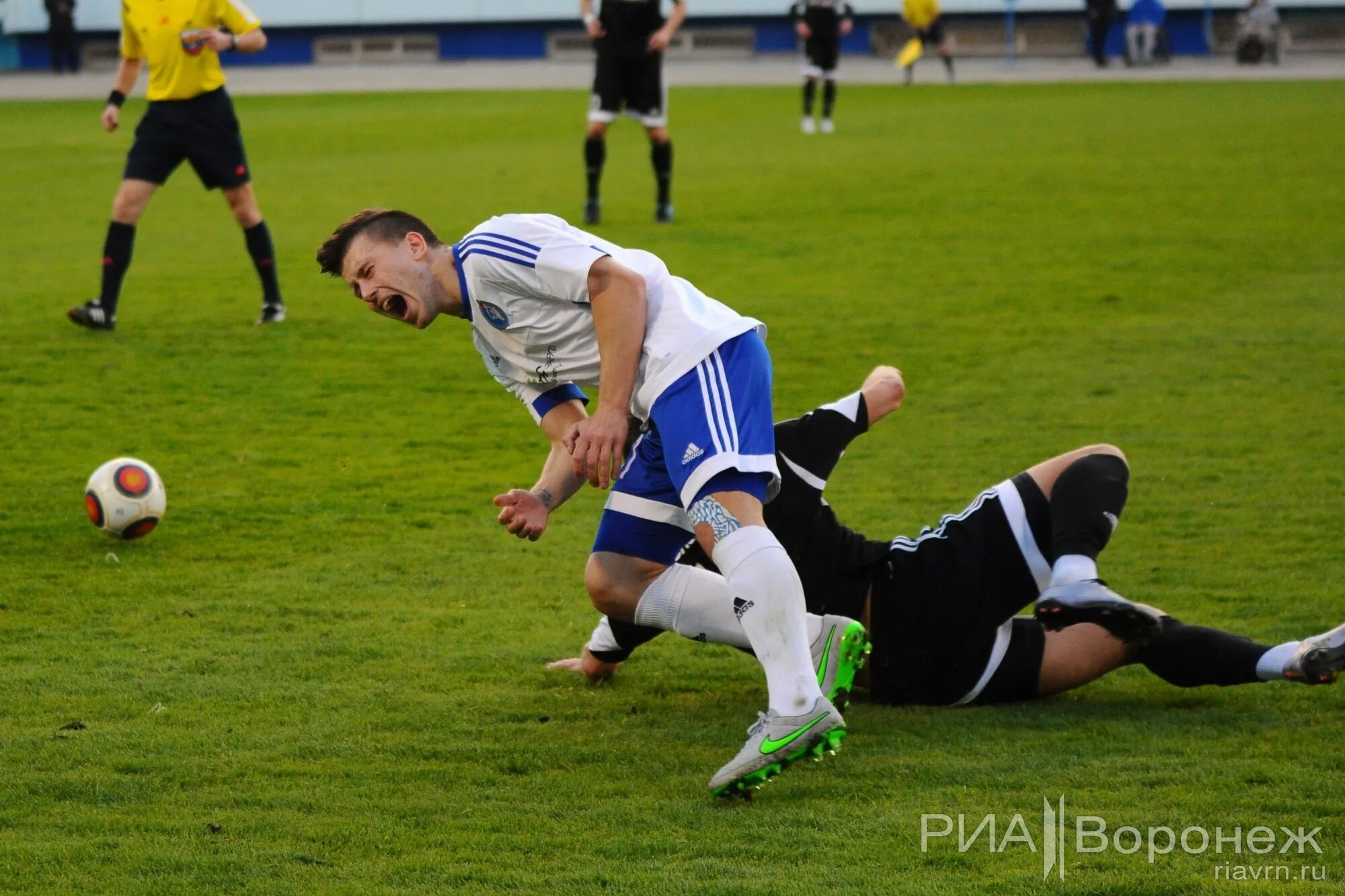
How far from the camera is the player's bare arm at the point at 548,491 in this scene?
12.6 ft

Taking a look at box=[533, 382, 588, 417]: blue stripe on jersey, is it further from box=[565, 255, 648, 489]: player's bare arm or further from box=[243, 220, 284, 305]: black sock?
box=[243, 220, 284, 305]: black sock

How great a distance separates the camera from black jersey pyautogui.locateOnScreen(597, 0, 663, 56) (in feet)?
44.0

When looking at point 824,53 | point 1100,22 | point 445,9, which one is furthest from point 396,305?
point 445,9

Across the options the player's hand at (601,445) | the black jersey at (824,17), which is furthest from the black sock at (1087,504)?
the black jersey at (824,17)

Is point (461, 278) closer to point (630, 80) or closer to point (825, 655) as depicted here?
point (825, 655)

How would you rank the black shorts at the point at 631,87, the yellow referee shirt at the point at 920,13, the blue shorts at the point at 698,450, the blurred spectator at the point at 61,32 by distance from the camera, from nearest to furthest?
the blue shorts at the point at 698,450 < the black shorts at the point at 631,87 < the yellow referee shirt at the point at 920,13 < the blurred spectator at the point at 61,32

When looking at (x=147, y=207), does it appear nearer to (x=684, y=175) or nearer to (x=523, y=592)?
(x=684, y=175)

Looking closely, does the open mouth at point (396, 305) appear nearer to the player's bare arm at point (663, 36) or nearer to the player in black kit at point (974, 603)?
the player in black kit at point (974, 603)

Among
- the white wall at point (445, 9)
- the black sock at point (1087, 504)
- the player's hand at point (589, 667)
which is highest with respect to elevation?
the white wall at point (445, 9)

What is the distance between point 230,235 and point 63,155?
7.55 m

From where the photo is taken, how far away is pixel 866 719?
13.3ft

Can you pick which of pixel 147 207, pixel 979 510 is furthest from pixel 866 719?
pixel 147 207

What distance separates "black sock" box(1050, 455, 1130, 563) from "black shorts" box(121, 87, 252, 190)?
653 centimetres

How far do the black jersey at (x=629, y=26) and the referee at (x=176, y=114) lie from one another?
4.61 m
